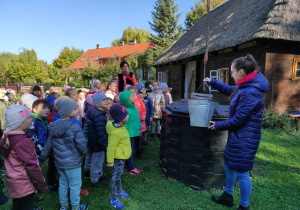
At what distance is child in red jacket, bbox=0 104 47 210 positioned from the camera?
2107 millimetres

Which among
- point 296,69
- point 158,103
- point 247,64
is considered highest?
point 296,69

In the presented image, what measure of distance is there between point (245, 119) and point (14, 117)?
103 inches

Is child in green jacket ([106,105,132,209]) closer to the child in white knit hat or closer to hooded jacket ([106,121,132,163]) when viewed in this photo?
hooded jacket ([106,121,132,163])

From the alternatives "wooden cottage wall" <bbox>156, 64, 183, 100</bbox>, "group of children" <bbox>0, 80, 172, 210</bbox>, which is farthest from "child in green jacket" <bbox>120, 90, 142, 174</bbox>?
"wooden cottage wall" <bbox>156, 64, 183, 100</bbox>

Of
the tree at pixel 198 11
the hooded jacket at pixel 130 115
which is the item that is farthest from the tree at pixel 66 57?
the hooded jacket at pixel 130 115

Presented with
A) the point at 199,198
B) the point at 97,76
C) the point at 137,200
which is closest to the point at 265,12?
the point at 199,198

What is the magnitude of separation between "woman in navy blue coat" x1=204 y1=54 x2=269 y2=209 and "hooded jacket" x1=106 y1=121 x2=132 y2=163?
128 cm

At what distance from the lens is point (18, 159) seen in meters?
2.14

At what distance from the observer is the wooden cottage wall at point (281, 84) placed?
25.1ft

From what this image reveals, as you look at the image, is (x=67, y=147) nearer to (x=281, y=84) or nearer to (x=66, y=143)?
(x=66, y=143)

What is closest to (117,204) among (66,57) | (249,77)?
(249,77)

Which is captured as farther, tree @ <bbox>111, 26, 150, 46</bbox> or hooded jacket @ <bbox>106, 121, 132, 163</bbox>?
tree @ <bbox>111, 26, 150, 46</bbox>

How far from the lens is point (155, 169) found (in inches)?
160

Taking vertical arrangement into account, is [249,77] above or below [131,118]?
above
